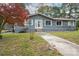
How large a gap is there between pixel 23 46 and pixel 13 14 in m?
0.41

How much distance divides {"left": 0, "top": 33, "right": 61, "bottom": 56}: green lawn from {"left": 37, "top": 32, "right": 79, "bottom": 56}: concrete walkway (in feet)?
0.17

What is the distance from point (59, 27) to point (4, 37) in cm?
69

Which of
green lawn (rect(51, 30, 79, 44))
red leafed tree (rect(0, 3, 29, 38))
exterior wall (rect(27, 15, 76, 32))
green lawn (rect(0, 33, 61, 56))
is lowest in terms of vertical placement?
green lawn (rect(0, 33, 61, 56))

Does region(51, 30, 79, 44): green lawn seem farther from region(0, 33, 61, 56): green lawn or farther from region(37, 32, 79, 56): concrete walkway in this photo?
region(0, 33, 61, 56): green lawn

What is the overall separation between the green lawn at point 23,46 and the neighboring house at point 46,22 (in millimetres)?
86

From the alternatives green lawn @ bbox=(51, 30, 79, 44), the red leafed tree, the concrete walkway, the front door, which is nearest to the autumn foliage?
the red leafed tree

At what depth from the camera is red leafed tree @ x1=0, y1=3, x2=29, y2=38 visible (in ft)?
22.2

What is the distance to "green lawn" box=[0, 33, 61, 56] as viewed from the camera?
22.1ft

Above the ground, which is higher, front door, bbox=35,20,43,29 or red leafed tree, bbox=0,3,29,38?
red leafed tree, bbox=0,3,29,38

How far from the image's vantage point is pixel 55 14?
681 cm

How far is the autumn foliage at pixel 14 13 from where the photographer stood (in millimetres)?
6781

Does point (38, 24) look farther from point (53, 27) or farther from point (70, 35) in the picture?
point (70, 35)

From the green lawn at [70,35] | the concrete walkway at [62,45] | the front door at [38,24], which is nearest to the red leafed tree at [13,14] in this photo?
the front door at [38,24]

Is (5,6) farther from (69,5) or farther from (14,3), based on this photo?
(69,5)
